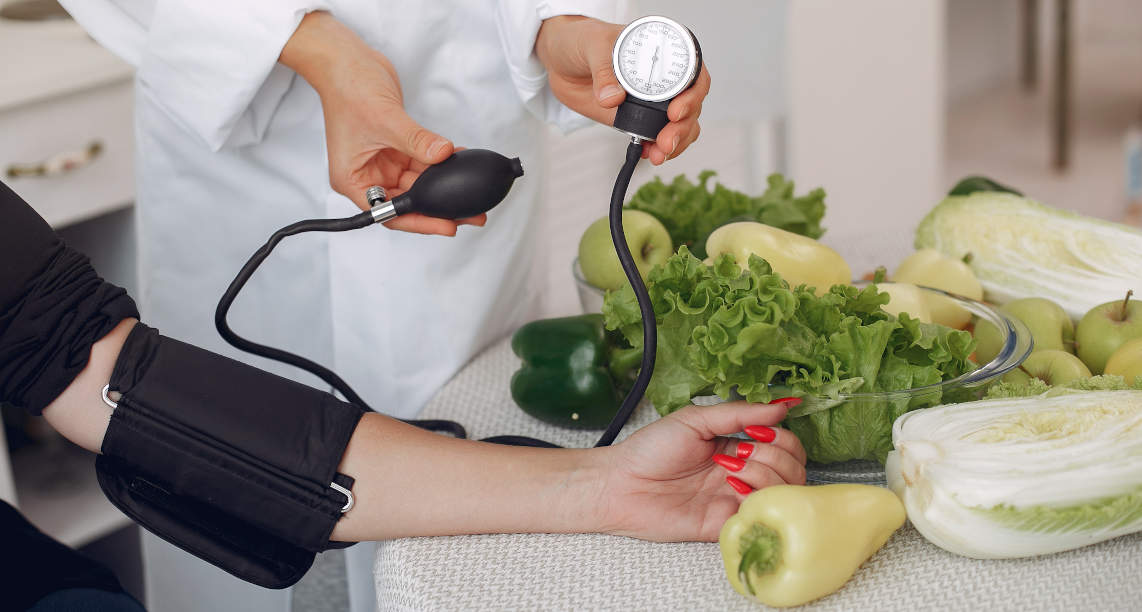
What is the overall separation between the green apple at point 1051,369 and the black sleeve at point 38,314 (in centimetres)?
69

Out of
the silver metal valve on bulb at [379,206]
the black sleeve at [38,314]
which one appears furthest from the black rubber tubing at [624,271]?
the black sleeve at [38,314]

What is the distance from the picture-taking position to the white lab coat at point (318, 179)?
3.11 feet

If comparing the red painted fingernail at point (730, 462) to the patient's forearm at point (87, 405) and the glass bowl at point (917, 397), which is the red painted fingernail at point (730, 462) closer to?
the glass bowl at point (917, 397)

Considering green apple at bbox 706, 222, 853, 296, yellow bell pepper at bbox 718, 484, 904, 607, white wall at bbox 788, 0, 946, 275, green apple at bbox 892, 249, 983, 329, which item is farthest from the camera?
white wall at bbox 788, 0, 946, 275

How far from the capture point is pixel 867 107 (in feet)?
8.20

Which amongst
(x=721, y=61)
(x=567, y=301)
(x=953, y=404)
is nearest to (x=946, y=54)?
(x=721, y=61)

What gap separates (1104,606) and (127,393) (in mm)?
671

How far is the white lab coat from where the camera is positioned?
95 cm

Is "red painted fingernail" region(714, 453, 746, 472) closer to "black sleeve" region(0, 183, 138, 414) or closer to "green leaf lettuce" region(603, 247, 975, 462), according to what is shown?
"green leaf lettuce" region(603, 247, 975, 462)

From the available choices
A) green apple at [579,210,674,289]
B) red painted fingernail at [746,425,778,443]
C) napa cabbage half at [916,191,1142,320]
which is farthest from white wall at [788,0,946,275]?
red painted fingernail at [746,425,778,443]

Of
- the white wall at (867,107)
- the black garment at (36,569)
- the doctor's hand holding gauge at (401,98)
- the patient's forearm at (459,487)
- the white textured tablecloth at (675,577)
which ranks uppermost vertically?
the doctor's hand holding gauge at (401,98)

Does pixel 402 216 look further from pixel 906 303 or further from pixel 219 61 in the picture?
pixel 906 303

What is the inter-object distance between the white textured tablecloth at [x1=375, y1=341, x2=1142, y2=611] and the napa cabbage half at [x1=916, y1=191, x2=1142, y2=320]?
30 cm

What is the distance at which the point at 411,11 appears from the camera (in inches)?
38.0
